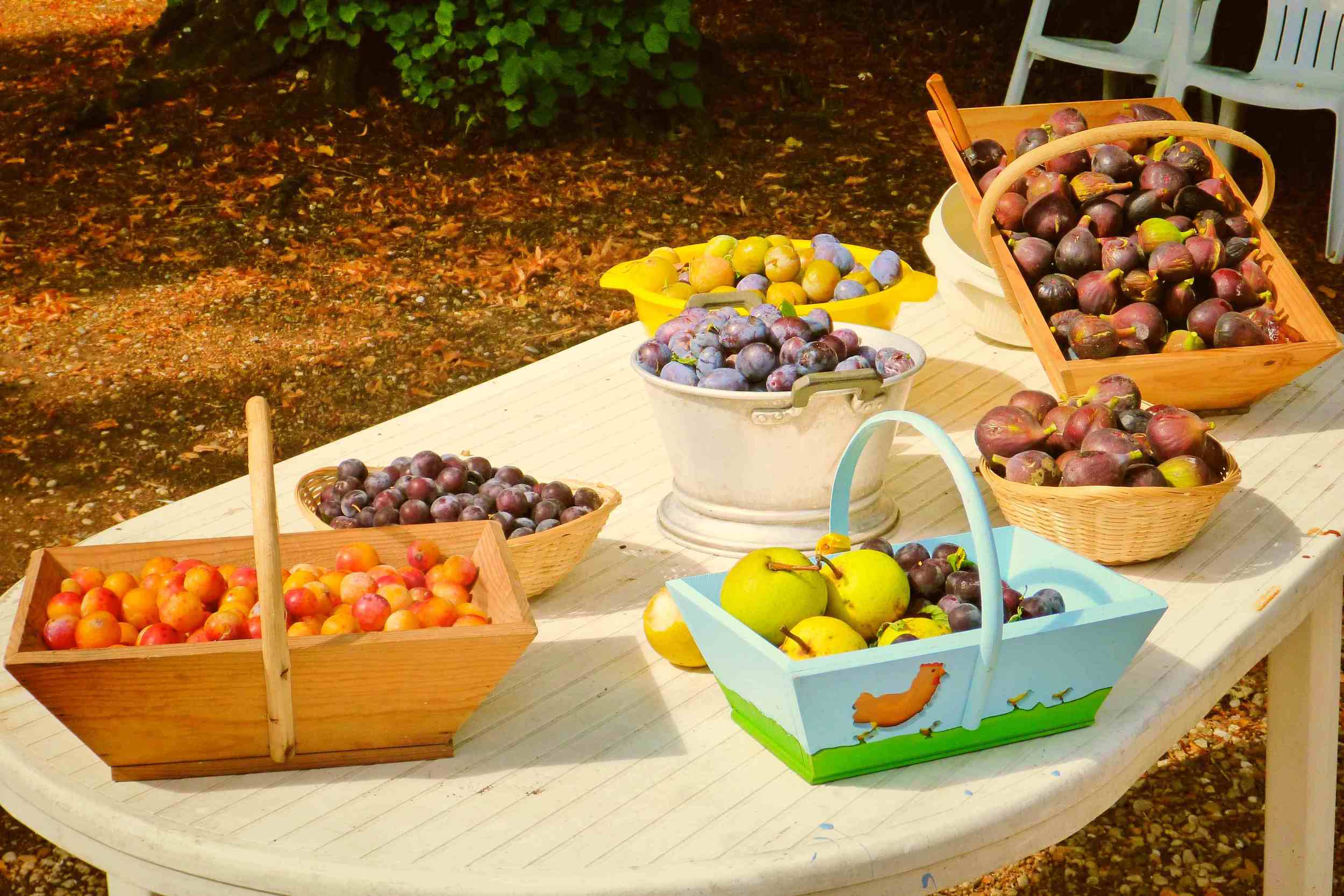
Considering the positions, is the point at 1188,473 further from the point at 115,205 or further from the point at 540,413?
the point at 115,205

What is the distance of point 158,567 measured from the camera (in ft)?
3.81

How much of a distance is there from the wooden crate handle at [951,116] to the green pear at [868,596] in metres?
1.07

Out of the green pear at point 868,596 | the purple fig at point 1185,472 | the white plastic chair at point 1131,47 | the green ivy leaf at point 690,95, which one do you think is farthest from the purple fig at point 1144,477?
the green ivy leaf at point 690,95

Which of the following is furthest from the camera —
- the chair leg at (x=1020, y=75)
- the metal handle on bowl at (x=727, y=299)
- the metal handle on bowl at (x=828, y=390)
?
the chair leg at (x=1020, y=75)

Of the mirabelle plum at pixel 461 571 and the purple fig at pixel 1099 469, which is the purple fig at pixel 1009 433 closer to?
the purple fig at pixel 1099 469

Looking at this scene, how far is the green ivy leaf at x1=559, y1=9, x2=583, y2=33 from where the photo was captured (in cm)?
500

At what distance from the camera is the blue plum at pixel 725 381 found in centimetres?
137

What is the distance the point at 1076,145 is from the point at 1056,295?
204mm

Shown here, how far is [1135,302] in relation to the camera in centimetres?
177

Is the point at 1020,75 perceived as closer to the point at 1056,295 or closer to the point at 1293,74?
the point at 1293,74

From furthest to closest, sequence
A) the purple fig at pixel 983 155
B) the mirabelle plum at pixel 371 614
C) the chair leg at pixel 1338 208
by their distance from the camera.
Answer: the chair leg at pixel 1338 208
the purple fig at pixel 983 155
the mirabelle plum at pixel 371 614

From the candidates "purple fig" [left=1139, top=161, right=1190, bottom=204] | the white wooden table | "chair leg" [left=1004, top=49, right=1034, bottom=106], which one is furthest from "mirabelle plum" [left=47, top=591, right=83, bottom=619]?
"chair leg" [left=1004, top=49, right=1034, bottom=106]

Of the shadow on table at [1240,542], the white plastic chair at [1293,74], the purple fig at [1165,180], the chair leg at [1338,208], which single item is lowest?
the chair leg at [1338,208]

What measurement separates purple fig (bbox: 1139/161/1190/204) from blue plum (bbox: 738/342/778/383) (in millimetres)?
830
